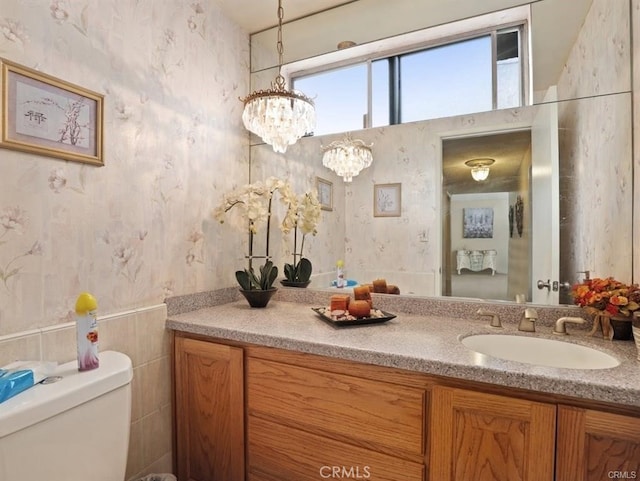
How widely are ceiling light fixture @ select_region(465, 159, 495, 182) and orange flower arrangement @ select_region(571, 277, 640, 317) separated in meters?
0.58

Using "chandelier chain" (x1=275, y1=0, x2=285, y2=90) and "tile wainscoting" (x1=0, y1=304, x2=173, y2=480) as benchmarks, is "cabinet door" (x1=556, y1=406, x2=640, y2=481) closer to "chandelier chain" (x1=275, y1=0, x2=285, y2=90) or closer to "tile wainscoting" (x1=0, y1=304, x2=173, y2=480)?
"tile wainscoting" (x1=0, y1=304, x2=173, y2=480)

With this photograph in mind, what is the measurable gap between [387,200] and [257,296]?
81cm

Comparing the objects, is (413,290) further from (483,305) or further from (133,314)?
(133,314)

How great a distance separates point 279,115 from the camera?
4.99 feet

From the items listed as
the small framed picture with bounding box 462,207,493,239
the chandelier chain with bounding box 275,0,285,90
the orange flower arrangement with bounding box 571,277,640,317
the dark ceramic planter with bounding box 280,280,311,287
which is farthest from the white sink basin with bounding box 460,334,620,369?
the chandelier chain with bounding box 275,0,285,90

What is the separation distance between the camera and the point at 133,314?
132 cm

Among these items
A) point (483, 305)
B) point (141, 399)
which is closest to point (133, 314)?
point (141, 399)

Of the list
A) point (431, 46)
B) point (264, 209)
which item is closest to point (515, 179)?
point (431, 46)

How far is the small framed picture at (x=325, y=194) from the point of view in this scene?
6.02 ft

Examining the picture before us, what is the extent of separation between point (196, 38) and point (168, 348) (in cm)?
146

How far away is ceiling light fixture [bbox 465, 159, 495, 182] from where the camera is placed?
149 centimetres

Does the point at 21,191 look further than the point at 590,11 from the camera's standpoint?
No

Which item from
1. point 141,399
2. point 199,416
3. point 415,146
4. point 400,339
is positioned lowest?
point 199,416

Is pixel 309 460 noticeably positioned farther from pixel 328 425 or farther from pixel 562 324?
pixel 562 324
